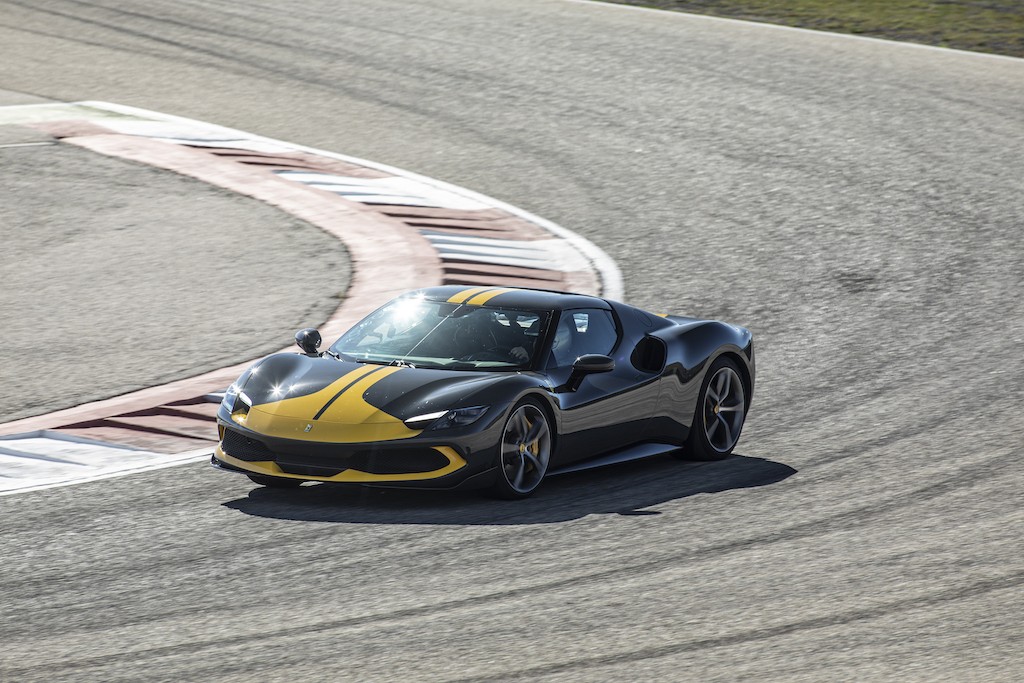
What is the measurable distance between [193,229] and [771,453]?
7570mm

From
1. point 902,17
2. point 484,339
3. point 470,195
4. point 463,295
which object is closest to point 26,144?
point 470,195

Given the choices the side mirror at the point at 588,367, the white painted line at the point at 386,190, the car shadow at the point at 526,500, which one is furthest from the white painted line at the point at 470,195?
the side mirror at the point at 588,367

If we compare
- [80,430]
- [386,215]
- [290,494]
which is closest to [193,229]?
[386,215]

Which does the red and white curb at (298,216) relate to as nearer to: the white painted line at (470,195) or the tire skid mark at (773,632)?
the white painted line at (470,195)

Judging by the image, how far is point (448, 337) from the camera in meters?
8.83

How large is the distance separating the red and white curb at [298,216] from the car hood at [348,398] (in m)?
1.05

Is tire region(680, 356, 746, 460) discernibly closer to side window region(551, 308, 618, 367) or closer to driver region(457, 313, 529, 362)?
side window region(551, 308, 618, 367)

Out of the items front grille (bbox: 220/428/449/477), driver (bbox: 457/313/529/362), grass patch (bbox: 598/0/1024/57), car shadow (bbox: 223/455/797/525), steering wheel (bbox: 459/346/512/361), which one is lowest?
car shadow (bbox: 223/455/797/525)

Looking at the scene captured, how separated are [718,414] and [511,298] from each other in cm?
156

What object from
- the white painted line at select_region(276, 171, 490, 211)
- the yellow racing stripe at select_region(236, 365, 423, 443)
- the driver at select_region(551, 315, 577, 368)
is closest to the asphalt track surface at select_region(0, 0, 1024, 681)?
the yellow racing stripe at select_region(236, 365, 423, 443)

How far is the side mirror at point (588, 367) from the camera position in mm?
8523

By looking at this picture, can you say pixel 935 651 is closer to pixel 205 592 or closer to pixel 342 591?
pixel 342 591

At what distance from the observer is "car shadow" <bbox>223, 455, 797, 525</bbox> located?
7.80 m

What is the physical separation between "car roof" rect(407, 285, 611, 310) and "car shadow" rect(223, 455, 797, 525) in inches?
38.7
